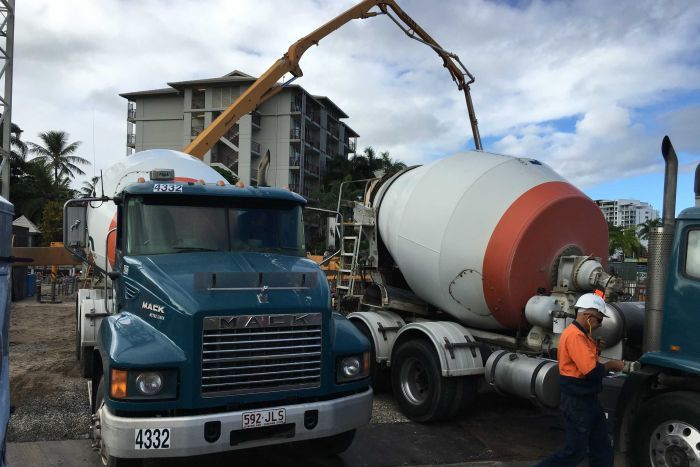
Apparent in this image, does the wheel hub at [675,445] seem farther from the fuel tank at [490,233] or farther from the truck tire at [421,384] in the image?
the truck tire at [421,384]

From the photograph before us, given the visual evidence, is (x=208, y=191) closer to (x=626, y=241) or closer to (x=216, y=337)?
(x=216, y=337)

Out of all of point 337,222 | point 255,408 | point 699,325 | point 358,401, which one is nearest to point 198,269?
point 255,408

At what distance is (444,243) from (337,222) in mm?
1444

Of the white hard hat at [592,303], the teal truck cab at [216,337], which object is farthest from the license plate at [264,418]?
the white hard hat at [592,303]

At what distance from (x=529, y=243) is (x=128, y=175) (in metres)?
6.04

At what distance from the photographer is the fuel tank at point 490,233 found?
22.0 ft

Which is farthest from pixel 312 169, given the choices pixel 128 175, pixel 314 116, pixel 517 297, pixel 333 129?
pixel 517 297

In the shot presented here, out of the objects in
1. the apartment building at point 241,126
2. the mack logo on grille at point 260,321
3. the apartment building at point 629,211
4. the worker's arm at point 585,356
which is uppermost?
the apartment building at point 241,126

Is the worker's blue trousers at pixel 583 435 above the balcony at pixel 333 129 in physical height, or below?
below

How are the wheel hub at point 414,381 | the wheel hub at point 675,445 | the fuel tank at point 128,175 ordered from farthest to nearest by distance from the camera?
the fuel tank at point 128,175 → the wheel hub at point 414,381 → the wheel hub at point 675,445

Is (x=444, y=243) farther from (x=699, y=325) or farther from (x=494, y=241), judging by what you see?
(x=699, y=325)

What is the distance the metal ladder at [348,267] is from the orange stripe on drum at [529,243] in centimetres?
294

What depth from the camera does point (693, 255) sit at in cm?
464

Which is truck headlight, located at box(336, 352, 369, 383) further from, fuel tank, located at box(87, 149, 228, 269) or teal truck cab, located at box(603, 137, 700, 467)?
fuel tank, located at box(87, 149, 228, 269)
